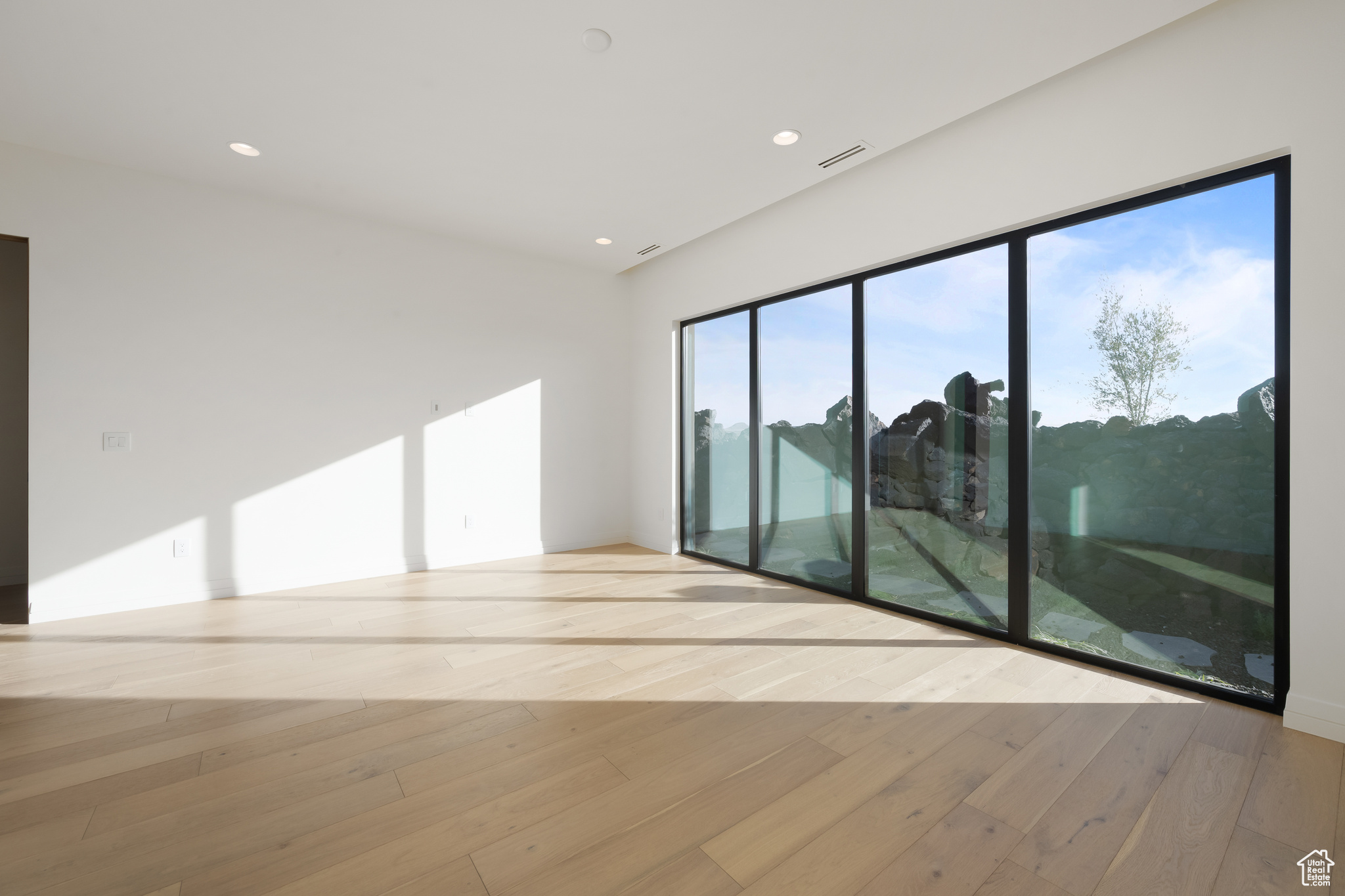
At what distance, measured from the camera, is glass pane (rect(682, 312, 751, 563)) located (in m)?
4.92

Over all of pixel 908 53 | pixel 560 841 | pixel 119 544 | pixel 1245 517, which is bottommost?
pixel 560 841

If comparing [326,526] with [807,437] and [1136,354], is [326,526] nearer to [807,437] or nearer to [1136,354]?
[807,437]

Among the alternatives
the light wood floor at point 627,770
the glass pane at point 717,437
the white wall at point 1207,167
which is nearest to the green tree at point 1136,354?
the white wall at point 1207,167

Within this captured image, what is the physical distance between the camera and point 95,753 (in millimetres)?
1997

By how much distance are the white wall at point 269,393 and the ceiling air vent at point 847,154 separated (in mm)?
2871

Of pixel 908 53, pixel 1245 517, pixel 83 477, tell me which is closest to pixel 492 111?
pixel 908 53

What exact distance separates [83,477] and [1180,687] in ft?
19.7

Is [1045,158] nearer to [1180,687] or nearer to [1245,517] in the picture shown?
[1245,517]

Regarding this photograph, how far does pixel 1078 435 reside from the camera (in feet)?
9.25

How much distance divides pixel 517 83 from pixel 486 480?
3.26 m

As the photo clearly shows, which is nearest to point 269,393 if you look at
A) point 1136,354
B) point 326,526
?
point 326,526

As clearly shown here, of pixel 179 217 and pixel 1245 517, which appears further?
pixel 179 217

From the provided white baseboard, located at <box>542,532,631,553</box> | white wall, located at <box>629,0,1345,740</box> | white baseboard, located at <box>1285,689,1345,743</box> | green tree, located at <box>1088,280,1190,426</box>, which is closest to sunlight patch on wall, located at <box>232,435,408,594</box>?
white baseboard, located at <box>542,532,631,553</box>

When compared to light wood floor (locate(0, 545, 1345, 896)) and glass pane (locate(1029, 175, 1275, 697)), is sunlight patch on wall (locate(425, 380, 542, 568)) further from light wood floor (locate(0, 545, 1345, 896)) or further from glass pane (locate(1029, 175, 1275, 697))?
glass pane (locate(1029, 175, 1275, 697))
